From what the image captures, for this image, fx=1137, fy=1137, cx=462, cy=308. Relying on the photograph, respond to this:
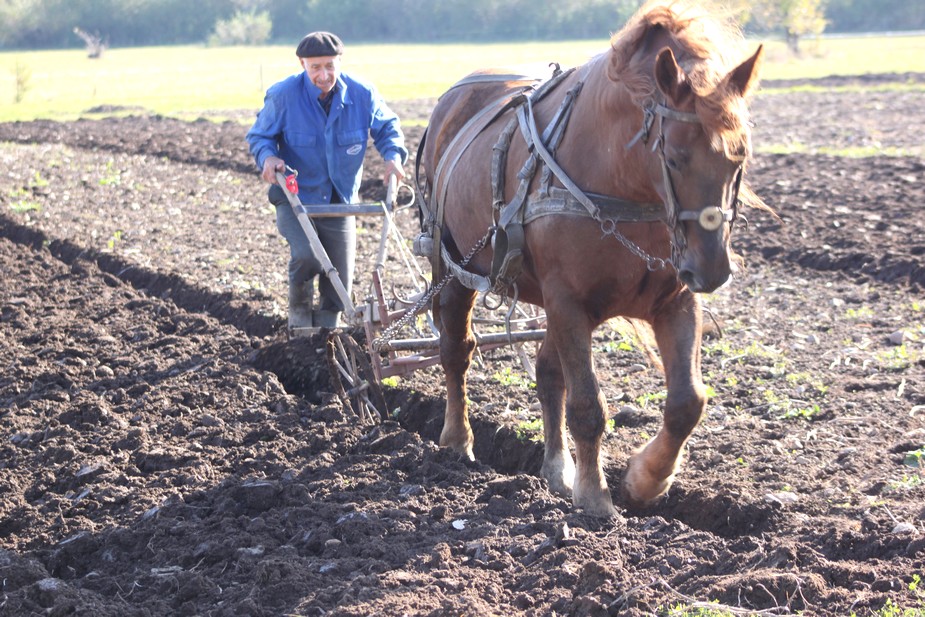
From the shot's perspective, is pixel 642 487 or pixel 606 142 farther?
pixel 642 487

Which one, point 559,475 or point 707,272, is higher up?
point 707,272

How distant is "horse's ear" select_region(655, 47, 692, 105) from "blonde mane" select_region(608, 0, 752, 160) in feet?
0.11

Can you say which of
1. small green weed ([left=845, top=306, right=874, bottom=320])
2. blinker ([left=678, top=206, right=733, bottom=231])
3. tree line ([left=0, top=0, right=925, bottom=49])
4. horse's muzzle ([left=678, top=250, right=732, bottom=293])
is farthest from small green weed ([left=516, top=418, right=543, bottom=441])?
tree line ([left=0, top=0, right=925, bottom=49])

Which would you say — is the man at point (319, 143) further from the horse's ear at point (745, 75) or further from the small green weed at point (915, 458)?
the small green weed at point (915, 458)

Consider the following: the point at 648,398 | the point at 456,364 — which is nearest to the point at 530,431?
the point at 456,364

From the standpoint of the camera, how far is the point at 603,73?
14.1ft

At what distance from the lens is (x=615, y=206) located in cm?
422

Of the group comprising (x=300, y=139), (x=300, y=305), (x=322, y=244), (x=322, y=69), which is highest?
(x=322, y=69)

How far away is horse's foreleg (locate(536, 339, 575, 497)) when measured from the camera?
16.5ft

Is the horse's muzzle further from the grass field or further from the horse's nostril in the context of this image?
the grass field

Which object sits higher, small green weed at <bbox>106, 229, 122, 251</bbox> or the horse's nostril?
the horse's nostril

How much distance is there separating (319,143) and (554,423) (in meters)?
2.44

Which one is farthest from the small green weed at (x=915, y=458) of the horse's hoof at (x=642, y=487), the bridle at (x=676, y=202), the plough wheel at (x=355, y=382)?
the plough wheel at (x=355, y=382)

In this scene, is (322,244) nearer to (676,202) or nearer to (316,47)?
(316,47)
